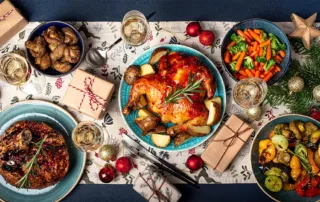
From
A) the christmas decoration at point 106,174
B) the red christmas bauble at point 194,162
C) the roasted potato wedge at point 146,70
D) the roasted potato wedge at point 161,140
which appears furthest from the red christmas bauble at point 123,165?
the roasted potato wedge at point 146,70

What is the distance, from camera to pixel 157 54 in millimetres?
1922

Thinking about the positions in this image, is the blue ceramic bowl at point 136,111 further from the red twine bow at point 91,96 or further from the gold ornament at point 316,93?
the gold ornament at point 316,93

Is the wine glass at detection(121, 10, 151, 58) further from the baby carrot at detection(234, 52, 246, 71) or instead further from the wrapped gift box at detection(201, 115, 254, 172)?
the wrapped gift box at detection(201, 115, 254, 172)

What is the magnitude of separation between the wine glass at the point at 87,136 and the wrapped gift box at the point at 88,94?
2.1 inches

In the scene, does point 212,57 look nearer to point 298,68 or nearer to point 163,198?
point 298,68

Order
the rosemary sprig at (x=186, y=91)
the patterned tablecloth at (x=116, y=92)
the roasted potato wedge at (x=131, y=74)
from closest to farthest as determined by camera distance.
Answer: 1. the rosemary sprig at (x=186, y=91)
2. the roasted potato wedge at (x=131, y=74)
3. the patterned tablecloth at (x=116, y=92)

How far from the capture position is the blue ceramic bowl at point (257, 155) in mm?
1949

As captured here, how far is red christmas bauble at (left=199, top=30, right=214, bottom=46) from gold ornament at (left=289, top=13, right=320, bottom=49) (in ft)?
1.24

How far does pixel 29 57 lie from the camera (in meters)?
1.92

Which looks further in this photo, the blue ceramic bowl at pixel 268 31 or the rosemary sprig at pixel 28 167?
the blue ceramic bowl at pixel 268 31

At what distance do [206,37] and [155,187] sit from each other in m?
0.75

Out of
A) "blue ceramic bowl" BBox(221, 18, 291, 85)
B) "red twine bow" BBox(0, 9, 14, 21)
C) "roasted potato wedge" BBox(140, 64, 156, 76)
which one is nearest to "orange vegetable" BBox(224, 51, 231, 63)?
"blue ceramic bowl" BBox(221, 18, 291, 85)

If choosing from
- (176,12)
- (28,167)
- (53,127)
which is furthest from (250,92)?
(28,167)

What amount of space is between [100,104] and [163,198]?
53 centimetres
